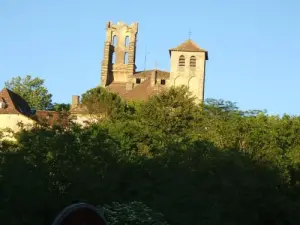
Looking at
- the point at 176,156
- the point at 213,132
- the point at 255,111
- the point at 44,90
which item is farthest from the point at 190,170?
the point at 44,90

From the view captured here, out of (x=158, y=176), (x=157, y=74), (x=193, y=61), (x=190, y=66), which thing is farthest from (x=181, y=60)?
(x=158, y=176)

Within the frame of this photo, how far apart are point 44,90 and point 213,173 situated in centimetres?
7950

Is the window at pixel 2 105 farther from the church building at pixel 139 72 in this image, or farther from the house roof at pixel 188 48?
the house roof at pixel 188 48

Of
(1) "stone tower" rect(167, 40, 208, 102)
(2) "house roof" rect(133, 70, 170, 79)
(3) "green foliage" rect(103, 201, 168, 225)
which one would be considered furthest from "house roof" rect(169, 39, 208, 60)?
(3) "green foliage" rect(103, 201, 168, 225)

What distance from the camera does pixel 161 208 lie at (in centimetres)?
1669

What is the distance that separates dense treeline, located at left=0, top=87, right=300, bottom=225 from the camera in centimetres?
1429

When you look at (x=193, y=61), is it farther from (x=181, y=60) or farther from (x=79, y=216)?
(x=79, y=216)

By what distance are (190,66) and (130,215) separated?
2394 inches

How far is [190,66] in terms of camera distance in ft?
244

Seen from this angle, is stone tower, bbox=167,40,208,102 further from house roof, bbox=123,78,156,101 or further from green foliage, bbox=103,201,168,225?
green foliage, bbox=103,201,168,225

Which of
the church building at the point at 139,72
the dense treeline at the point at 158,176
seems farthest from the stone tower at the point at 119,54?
the dense treeline at the point at 158,176

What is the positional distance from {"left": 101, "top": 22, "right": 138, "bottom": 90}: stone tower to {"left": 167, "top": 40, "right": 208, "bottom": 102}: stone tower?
67.0 ft

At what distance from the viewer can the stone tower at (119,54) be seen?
99.2m

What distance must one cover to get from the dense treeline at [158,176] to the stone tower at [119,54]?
62478mm
